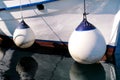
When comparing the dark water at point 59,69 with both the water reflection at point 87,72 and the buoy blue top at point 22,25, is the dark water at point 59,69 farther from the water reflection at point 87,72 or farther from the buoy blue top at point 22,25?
the buoy blue top at point 22,25

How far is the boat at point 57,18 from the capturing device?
805 centimetres

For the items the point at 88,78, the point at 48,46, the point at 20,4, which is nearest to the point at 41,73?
the point at 88,78

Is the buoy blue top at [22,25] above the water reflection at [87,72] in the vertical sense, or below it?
above

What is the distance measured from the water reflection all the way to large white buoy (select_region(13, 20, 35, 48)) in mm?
1487

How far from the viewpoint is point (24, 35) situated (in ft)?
28.0

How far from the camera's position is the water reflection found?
7.24 m

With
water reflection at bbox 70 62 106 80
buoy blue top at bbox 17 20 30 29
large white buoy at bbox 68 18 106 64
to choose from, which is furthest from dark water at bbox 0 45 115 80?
buoy blue top at bbox 17 20 30 29

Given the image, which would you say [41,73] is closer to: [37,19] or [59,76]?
[59,76]

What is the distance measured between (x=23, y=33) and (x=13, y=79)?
5.82 feet

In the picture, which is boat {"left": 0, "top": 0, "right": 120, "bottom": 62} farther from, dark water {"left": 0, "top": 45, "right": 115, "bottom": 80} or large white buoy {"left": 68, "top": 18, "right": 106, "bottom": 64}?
large white buoy {"left": 68, "top": 18, "right": 106, "bottom": 64}

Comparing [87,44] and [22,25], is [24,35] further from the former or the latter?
[87,44]

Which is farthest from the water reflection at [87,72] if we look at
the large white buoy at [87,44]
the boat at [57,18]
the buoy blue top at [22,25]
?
the buoy blue top at [22,25]

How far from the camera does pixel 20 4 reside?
8.79m

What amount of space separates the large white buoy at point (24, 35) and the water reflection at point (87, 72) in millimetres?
1487
